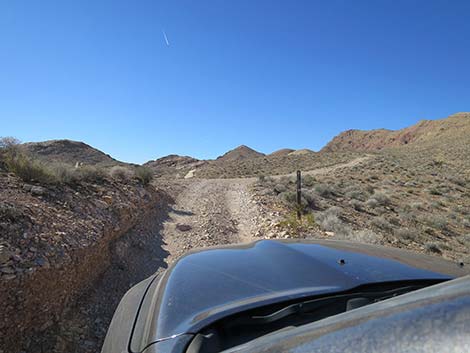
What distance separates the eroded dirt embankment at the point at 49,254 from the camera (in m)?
3.39

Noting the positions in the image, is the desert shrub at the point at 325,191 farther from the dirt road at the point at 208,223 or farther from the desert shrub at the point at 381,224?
the desert shrub at the point at 381,224

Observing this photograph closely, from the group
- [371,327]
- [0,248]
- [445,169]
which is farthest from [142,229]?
[445,169]

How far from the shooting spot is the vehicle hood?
1.43 metres

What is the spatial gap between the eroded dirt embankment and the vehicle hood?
249cm

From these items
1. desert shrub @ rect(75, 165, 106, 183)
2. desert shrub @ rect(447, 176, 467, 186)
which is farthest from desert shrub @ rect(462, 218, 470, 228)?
desert shrub @ rect(75, 165, 106, 183)

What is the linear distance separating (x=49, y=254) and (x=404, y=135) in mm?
115762

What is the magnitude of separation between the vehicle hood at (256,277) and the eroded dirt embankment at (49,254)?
2.49m

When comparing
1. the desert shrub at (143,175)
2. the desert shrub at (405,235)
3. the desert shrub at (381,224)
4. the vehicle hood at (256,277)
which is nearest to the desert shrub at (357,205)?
the desert shrub at (381,224)

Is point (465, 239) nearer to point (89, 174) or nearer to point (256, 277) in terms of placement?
point (256, 277)

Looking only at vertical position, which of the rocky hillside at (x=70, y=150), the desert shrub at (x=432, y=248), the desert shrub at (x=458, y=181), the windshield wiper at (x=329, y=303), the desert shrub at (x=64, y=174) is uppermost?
the rocky hillside at (x=70, y=150)

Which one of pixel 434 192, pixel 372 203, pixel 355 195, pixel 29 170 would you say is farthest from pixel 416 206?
pixel 29 170

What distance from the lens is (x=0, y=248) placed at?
369 cm

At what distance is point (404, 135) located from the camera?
330 ft

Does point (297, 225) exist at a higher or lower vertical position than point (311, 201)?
lower
